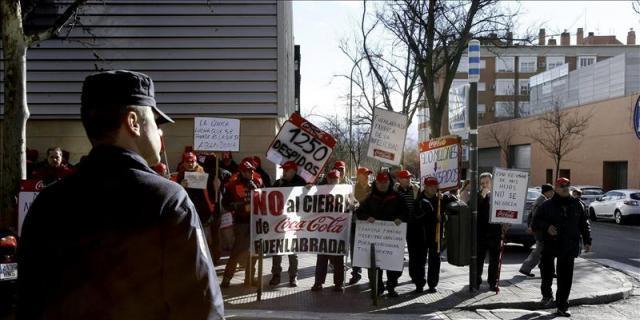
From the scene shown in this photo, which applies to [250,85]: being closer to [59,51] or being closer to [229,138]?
[229,138]

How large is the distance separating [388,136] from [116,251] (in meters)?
9.30

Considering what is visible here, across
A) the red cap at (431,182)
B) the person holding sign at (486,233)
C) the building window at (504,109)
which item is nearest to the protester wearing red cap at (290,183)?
the red cap at (431,182)

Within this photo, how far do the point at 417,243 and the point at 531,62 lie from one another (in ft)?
251

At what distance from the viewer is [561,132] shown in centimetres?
4188

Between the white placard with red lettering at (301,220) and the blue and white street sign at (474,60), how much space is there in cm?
273

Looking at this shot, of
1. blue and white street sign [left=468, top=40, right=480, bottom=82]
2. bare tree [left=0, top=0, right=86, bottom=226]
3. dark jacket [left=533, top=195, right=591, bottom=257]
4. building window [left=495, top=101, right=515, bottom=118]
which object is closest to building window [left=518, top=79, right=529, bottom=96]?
building window [left=495, top=101, right=515, bottom=118]

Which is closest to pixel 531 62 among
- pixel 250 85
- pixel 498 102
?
pixel 498 102

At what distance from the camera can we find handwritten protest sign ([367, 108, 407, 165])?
35.2 ft

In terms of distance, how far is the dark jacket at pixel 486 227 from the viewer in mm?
9759

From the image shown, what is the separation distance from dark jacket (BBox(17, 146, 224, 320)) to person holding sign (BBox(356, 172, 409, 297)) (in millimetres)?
7257

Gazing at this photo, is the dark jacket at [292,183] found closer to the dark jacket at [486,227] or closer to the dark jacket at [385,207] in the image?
the dark jacket at [385,207]

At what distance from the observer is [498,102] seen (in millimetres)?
79062

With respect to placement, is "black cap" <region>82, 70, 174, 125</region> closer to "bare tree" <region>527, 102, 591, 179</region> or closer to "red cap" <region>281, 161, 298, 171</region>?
"red cap" <region>281, 161, 298, 171</region>

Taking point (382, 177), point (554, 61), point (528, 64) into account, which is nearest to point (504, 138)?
point (554, 61)
